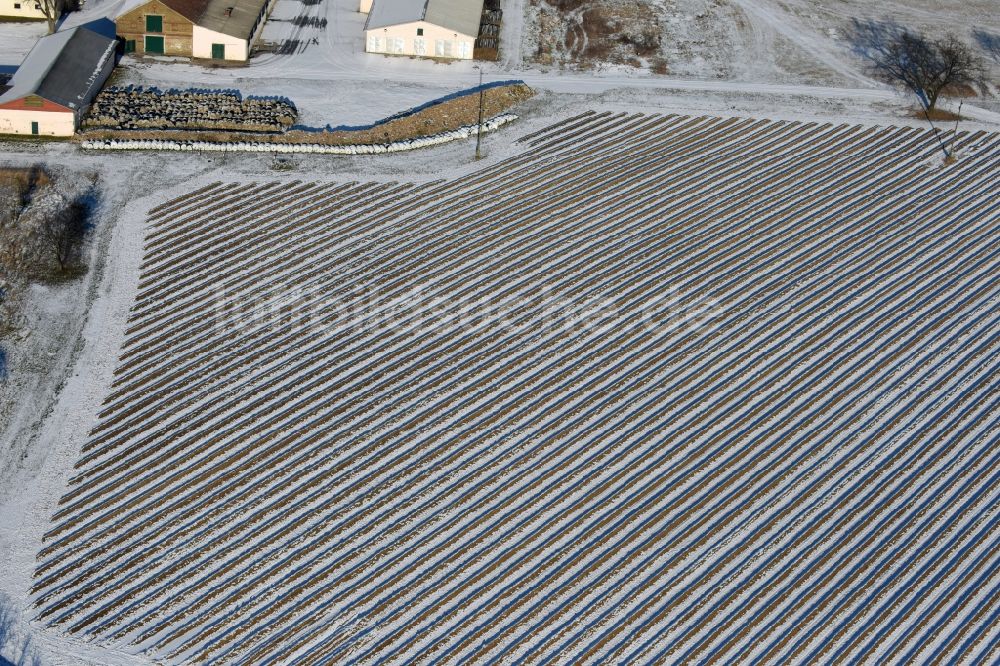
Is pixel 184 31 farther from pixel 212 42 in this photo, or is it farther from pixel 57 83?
A: pixel 57 83

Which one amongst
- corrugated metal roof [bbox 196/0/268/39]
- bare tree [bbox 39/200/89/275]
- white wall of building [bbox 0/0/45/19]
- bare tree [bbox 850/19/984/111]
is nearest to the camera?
bare tree [bbox 39/200/89/275]

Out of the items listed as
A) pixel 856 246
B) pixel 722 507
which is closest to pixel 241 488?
pixel 722 507

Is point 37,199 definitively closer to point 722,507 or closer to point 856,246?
point 722,507

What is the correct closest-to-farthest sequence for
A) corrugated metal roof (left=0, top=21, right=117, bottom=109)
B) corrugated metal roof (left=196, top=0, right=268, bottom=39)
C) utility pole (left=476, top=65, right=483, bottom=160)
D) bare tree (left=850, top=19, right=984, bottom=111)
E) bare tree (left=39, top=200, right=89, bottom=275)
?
bare tree (left=39, top=200, right=89, bottom=275)
corrugated metal roof (left=0, top=21, right=117, bottom=109)
utility pole (left=476, top=65, right=483, bottom=160)
corrugated metal roof (left=196, top=0, right=268, bottom=39)
bare tree (left=850, top=19, right=984, bottom=111)

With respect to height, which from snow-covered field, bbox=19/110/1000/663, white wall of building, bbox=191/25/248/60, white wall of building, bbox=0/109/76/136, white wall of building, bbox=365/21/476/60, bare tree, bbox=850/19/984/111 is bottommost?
snow-covered field, bbox=19/110/1000/663

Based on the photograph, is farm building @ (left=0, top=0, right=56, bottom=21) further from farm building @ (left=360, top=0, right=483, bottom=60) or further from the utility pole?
the utility pole

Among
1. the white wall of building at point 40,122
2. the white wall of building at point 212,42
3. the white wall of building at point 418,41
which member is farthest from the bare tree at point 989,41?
the white wall of building at point 40,122

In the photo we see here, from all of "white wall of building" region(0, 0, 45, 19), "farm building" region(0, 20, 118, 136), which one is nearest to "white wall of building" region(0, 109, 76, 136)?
"farm building" region(0, 20, 118, 136)
